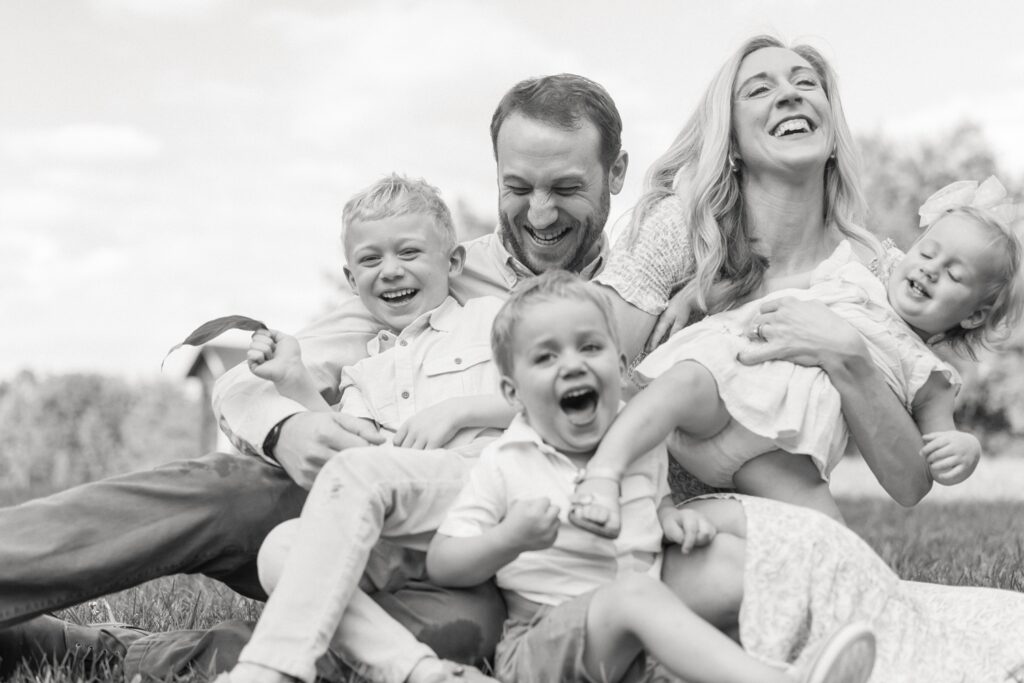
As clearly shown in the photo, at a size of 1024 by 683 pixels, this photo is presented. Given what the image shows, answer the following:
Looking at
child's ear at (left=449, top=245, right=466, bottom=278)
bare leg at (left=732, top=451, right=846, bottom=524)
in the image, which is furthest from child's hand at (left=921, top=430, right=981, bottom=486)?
child's ear at (left=449, top=245, right=466, bottom=278)

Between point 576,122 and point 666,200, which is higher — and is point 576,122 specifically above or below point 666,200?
above

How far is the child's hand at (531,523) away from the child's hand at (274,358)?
106 cm

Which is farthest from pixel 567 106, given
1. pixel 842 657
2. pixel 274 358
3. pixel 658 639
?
pixel 842 657

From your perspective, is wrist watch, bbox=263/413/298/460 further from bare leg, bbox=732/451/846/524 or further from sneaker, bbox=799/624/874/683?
sneaker, bbox=799/624/874/683

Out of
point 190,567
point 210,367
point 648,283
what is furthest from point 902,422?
point 210,367

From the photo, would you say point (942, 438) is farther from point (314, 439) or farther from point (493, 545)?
point (314, 439)

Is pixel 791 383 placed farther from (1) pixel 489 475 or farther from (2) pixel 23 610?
(2) pixel 23 610

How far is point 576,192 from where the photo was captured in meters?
3.95

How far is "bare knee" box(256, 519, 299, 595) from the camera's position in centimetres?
284

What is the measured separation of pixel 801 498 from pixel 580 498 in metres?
0.89

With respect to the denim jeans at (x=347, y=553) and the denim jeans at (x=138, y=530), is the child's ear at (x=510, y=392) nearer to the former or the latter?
the denim jeans at (x=347, y=553)

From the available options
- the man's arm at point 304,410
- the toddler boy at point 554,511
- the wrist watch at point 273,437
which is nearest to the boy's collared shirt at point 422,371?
the man's arm at point 304,410

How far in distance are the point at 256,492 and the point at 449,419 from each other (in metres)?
0.61

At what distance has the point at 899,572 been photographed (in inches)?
204
